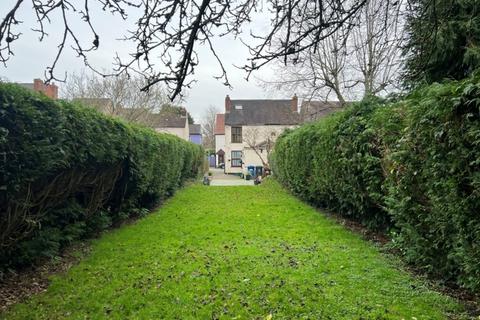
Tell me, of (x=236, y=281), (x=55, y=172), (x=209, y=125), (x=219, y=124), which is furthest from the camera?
(x=209, y=125)

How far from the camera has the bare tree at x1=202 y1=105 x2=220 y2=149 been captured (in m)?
49.5

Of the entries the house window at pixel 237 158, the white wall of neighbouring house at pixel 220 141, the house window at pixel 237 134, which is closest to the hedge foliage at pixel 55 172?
the house window at pixel 237 134

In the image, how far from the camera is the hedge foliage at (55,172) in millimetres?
4066

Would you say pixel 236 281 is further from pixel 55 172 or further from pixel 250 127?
pixel 250 127

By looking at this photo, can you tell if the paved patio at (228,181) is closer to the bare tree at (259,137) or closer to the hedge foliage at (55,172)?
the bare tree at (259,137)

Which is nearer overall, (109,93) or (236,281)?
(236,281)

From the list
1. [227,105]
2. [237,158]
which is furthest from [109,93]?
[237,158]

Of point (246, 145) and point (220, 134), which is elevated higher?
point (220, 134)

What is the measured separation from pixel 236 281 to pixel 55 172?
9.30ft

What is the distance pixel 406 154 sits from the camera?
4.46 meters

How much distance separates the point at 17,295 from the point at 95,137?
2.83 meters

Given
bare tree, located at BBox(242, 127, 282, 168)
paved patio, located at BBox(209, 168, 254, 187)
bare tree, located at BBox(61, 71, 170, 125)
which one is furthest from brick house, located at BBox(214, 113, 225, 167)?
bare tree, located at BBox(61, 71, 170, 125)

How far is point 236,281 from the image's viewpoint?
14.1 feet

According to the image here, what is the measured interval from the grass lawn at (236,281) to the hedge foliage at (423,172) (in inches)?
18.5
